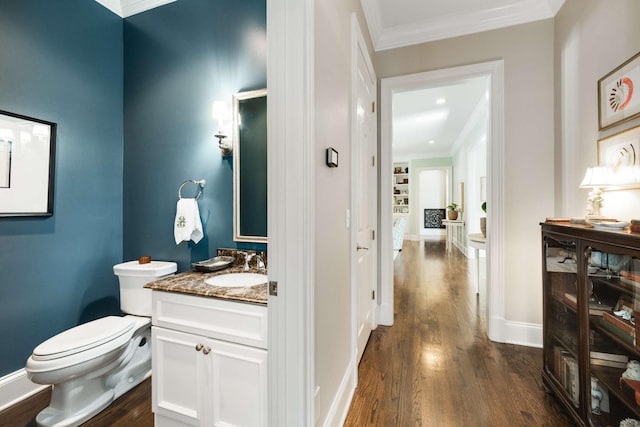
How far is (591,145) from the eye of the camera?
1.78 m

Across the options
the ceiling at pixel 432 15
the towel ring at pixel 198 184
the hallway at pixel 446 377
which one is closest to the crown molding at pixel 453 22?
the ceiling at pixel 432 15

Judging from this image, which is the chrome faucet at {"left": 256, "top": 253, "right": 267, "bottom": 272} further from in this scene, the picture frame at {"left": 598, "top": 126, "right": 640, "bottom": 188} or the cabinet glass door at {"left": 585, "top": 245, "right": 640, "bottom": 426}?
the picture frame at {"left": 598, "top": 126, "right": 640, "bottom": 188}

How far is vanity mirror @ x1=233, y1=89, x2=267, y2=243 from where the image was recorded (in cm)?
187

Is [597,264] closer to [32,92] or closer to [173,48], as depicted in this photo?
[173,48]

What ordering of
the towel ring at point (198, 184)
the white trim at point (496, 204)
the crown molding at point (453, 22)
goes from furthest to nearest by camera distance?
the white trim at point (496, 204)
the crown molding at point (453, 22)
the towel ring at point (198, 184)

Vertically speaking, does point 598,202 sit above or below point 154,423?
above

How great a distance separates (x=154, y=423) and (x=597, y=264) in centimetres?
245

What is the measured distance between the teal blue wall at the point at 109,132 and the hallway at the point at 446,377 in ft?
4.42

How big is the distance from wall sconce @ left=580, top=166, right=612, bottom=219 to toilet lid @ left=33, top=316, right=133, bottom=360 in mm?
2898

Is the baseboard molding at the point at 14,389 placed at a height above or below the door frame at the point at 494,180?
below

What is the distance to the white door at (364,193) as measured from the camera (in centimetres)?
187

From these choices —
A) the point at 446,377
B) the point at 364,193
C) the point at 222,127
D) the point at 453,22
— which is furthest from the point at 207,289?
the point at 453,22

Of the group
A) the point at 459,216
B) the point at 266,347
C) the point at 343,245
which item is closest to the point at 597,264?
the point at 343,245

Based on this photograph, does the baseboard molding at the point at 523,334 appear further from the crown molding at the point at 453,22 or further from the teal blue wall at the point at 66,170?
the teal blue wall at the point at 66,170
